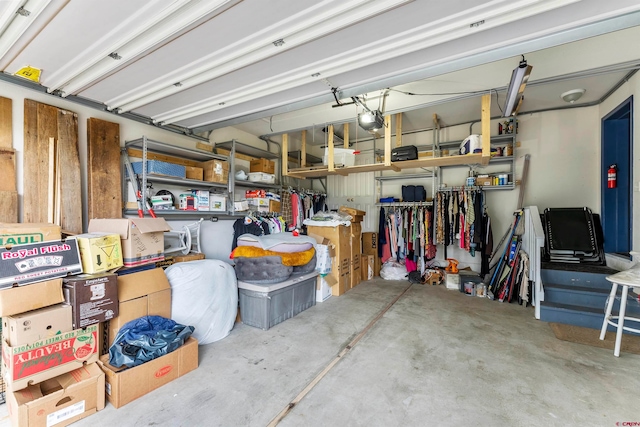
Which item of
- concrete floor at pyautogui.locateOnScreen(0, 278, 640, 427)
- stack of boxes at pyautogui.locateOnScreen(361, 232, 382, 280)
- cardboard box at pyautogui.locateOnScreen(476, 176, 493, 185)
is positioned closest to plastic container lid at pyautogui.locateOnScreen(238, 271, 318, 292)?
concrete floor at pyautogui.locateOnScreen(0, 278, 640, 427)

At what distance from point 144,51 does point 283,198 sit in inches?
131

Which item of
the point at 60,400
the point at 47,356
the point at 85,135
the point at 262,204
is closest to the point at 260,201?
the point at 262,204

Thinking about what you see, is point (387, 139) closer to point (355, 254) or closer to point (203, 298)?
point (355, 254)

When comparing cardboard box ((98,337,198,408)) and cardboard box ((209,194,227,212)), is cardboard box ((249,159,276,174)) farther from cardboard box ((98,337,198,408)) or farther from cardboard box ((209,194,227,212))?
cardboard box ((98,337,198,408))

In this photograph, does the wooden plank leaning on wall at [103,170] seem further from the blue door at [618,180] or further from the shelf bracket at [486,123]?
the blue door at [618,180]

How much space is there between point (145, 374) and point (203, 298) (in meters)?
0.76

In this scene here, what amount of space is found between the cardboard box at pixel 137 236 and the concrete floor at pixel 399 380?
1.01 meters

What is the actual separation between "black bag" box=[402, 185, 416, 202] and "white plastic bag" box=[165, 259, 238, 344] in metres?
3.71

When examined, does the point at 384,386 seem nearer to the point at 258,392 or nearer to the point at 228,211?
the point at 258,392

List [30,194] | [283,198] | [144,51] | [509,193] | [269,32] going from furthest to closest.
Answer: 1. [283,198]
2. [509,193]
3. [30,194]
4. [144,51]
5. [269,32]

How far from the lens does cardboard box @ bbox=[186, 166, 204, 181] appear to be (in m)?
3.55

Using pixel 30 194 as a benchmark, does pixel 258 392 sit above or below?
below

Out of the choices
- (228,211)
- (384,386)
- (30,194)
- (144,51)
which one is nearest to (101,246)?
(30,194)

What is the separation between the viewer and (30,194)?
7.79 feet
